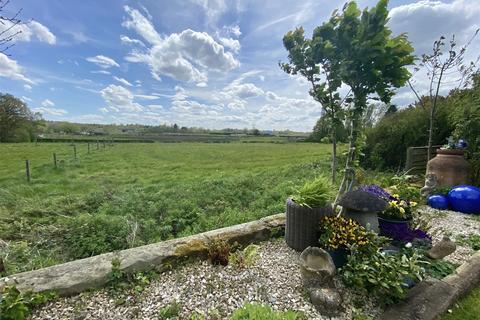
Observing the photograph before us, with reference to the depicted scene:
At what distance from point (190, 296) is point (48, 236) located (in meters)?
3.52

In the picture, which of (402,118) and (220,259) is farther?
(402,118)

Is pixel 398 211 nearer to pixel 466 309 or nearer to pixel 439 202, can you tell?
pixel 466 309

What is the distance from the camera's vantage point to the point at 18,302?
5.77ft

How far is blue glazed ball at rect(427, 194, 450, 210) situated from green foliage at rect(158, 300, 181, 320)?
5187mm

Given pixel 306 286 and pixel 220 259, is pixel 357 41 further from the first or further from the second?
pixel 220 259

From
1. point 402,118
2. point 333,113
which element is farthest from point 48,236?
point 402,118

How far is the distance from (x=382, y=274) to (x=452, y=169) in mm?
4776

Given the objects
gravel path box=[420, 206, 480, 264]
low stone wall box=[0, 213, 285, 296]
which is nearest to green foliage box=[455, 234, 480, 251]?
gravel path box=[420, 206, 480, 264]

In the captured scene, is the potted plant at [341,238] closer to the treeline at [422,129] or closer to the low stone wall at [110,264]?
the low stone wall at [110,264]

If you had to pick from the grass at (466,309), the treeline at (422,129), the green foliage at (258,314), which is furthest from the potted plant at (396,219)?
the treeline at (422,129)

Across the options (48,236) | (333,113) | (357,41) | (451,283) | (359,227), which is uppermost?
(357,41)

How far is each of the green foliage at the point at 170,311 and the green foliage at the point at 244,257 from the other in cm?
77

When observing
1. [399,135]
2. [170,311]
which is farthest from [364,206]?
[399,135]

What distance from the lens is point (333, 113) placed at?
3.25 metres
